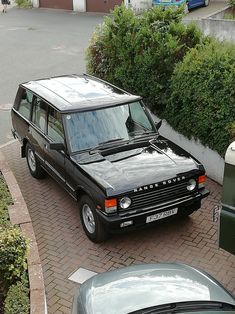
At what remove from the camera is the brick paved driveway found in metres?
6.59

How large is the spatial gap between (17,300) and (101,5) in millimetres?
22307

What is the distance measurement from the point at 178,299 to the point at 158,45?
667 centimetres

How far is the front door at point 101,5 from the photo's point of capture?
2500cm

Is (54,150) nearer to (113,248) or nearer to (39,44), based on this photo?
(113,248)

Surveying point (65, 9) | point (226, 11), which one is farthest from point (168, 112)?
point (65, 9)

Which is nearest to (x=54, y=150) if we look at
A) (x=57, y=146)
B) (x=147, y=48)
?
(x=57, y=146)

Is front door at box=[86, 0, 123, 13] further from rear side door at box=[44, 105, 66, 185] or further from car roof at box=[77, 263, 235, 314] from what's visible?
car roof at box=[77, 263, 235, 314]

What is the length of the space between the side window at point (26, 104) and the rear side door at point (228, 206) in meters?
4.43

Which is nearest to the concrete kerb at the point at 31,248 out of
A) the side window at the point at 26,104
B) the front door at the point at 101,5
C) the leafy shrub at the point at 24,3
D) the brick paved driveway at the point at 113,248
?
the brick paved driveway at the point at 113,248

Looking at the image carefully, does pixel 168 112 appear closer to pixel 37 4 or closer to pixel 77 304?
Result: pixel 77 304

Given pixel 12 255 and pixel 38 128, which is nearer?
pixel 12 255

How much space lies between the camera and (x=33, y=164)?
9.45 m

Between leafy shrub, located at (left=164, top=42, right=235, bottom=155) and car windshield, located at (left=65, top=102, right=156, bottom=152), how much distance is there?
120 cm

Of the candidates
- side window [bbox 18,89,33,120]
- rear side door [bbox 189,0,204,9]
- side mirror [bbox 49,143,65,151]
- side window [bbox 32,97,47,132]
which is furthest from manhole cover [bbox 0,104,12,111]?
A: rear side door [bbox 189,0,204,9]
